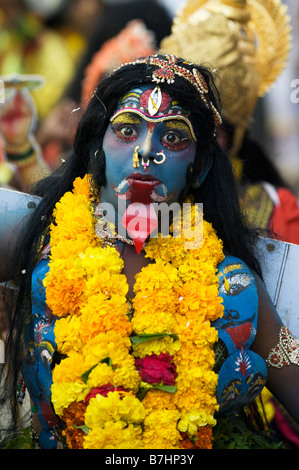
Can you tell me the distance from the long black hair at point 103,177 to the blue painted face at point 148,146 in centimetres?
6

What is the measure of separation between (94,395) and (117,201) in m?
0.71

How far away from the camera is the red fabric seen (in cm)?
426

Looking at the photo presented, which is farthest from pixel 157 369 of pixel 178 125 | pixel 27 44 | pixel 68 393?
pixel 27 44

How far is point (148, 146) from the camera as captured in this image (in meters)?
2.49

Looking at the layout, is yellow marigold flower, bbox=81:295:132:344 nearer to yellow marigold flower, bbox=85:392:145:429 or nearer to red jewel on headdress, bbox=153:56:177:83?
yellow marigold flower, bbox=85:392:145:429

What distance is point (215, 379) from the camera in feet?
7.86

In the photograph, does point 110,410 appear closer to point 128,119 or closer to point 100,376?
point 100,376

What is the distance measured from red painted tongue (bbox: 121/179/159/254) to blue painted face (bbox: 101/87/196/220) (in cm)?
2

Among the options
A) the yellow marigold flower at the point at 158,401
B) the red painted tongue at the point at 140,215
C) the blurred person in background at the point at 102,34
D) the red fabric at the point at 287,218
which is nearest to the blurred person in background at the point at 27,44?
the blurred person in background at the point at 102,34

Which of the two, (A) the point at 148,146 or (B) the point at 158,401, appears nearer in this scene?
(B) the point at 158,401

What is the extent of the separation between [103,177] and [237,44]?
2.27m
